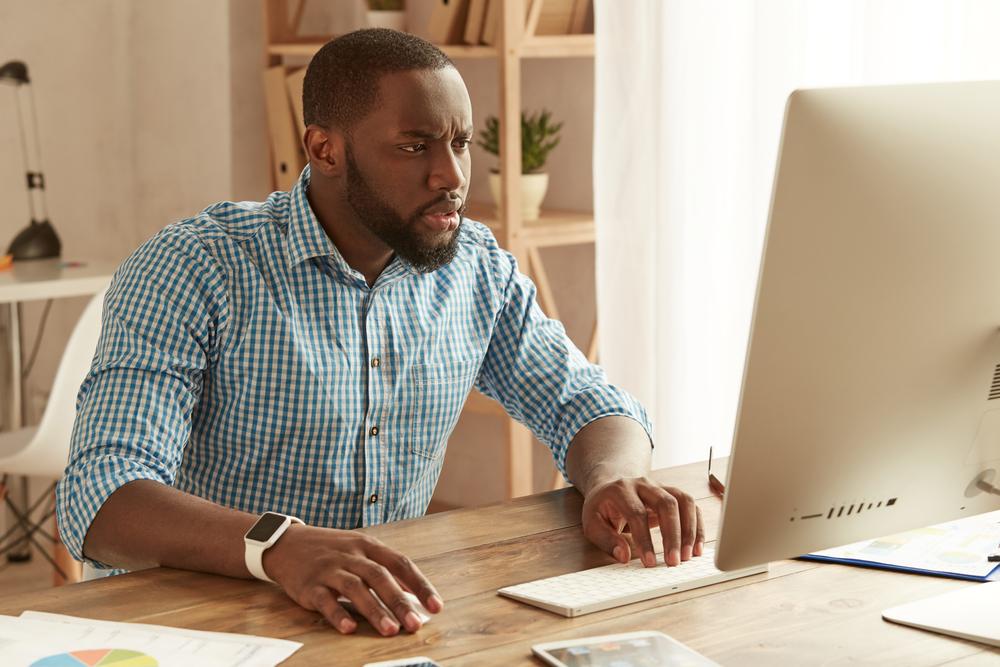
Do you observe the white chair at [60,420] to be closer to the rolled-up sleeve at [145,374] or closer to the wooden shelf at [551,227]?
the wooden shelf at [551,227]

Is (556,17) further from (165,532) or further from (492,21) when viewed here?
(165,532)

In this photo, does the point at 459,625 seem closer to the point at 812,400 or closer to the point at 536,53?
the point at 812,400

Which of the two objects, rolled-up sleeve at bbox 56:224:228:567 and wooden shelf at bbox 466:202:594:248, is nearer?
rolled-up sleeve at bbox 56:224:228:567

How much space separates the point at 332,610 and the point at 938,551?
0.63 metres

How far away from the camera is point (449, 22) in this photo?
9.68 ft

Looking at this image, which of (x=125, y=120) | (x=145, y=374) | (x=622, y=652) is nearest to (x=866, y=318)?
(x=622, y=652)

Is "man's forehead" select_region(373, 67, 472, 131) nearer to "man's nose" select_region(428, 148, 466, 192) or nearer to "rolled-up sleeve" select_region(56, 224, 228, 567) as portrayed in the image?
"man's nose" select_region(428, 148, 466, 192)

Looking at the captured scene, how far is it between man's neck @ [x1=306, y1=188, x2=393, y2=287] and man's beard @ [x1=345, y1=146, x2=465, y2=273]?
19 mm

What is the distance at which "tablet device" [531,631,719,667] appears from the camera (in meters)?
0.99

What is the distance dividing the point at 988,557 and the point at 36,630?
0.91 meters

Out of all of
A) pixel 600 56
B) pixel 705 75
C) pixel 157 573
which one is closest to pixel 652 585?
pixel 157 573

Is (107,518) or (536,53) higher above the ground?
(536,53)

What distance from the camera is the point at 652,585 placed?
3.87ft

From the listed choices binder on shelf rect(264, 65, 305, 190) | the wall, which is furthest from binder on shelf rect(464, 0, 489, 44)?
the wall
